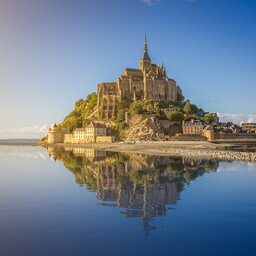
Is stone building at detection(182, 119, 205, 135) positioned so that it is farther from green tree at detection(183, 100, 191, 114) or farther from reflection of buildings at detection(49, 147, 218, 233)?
reflection of buildings at detection(49, 147, 218, 233)

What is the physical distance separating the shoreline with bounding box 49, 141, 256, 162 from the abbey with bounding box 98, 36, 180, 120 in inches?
581

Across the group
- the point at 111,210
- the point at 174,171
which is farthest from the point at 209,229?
the point at 174,171

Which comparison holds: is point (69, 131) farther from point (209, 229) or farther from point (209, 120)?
point (209, 229)

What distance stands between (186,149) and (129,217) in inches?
1664

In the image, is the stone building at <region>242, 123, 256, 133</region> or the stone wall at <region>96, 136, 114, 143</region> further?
the stone building at <region>242, 123, 256, 133</region>

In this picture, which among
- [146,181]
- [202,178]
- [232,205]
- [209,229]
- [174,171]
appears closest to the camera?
[209,229]

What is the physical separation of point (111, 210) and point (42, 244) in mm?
4711

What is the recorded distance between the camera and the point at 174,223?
12.8 metres

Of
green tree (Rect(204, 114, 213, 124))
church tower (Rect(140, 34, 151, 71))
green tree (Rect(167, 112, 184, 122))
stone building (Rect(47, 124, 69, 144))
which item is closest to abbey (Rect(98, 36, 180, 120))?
church tower (Rect(140, 34, 151, 71))

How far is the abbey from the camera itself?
9112 centimetres

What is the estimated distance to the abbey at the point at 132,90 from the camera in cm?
9112

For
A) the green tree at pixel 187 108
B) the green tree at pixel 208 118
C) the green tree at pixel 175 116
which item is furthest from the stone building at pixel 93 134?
the green tree at pixel 208 118

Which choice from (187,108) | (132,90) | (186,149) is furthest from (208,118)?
(186,149)

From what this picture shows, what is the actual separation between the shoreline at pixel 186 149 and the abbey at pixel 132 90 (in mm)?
14752
